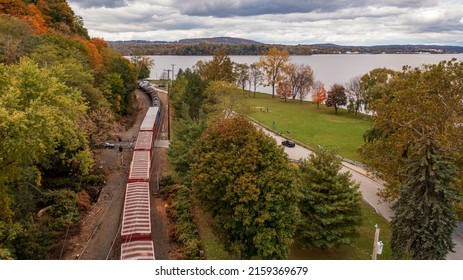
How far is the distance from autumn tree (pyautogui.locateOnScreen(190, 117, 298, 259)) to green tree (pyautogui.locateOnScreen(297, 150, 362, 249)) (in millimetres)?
2255

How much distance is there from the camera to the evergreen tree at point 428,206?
50.0 ft

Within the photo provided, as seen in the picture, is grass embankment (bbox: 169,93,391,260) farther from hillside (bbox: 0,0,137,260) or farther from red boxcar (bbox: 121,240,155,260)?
hillside (bbox: 0,0,137,260)

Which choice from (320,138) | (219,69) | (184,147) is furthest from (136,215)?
(219,69)

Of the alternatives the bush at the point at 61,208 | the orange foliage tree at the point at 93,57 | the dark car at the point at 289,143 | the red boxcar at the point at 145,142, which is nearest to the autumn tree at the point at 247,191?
the bush at the point at 61,208

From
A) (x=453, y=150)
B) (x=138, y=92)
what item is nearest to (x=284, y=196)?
(x=453, y=150)

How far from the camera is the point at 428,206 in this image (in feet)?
50.8

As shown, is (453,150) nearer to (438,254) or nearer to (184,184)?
(438,254)

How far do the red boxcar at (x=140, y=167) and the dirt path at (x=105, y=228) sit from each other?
5.85ft

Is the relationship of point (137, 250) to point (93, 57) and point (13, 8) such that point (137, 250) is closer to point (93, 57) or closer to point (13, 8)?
point (93, 57)

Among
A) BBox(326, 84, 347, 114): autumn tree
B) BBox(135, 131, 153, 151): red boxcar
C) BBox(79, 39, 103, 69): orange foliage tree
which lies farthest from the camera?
BBox(326, 84, 347, 114): autumn tree

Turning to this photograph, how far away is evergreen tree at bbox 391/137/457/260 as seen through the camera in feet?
50.0

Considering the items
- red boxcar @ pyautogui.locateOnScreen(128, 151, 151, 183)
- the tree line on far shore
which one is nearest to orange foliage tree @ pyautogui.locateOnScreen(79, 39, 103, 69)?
red boxcar @ pyautogui.locateOnScreen(128, 151, 151, 183)

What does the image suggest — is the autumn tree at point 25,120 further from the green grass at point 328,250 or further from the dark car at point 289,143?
the dark car at point 289,143

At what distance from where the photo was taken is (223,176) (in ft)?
50.1
